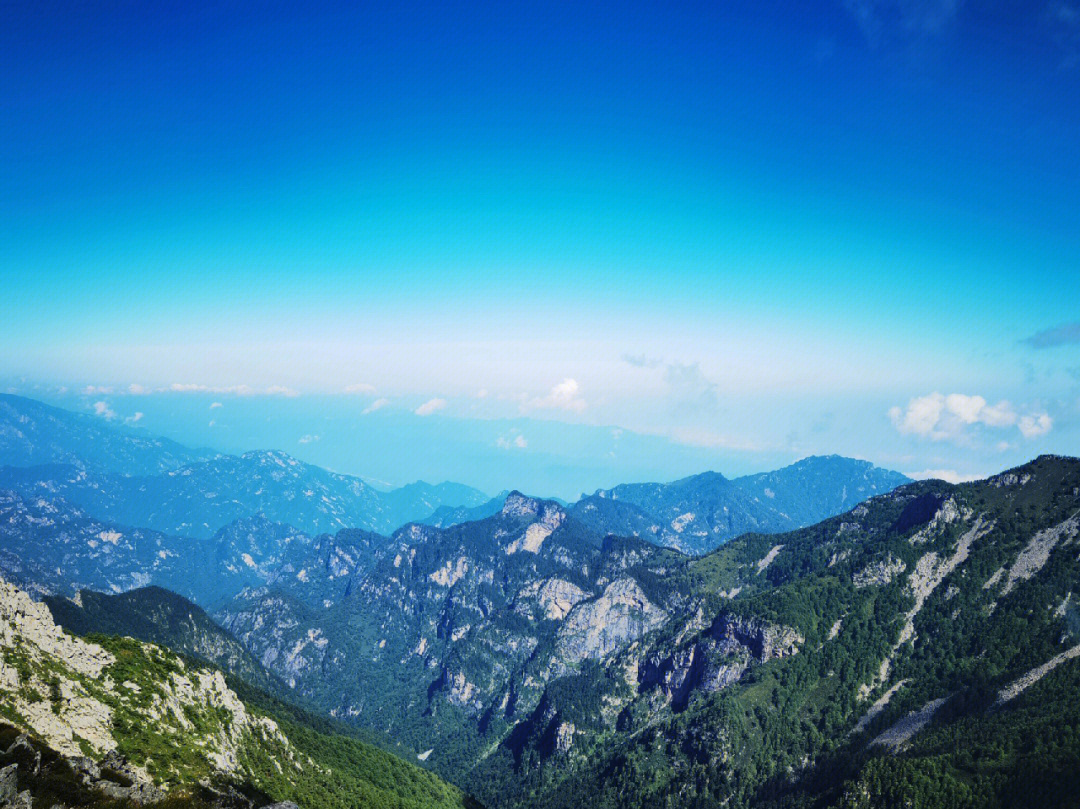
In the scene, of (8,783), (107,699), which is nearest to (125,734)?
(107,699)

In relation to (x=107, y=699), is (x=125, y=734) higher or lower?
lower

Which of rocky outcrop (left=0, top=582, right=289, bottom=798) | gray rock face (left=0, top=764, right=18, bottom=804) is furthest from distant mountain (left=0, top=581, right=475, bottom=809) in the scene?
rocky outcrop (left=0, top=582, right=289, bottom=798)

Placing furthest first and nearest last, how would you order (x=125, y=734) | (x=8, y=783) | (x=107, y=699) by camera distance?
(x=107, y=699), (x=125, y=734), (x=8, y=783)

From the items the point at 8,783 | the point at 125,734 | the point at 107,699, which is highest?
the point at 8,783

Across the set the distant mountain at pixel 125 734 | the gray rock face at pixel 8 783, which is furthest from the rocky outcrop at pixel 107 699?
the gray rock face at pixel 8 783

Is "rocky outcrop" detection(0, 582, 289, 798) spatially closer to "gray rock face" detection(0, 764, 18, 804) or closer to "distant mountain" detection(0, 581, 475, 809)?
"distant mountain" detection(0, 581, 475, 809)

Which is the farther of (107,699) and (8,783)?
(107,699)

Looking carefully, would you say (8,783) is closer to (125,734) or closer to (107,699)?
(125,734)

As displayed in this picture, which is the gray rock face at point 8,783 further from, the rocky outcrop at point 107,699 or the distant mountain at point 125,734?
the rocky outcrop at point 107,699

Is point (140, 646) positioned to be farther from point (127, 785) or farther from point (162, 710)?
point (127, 785)
